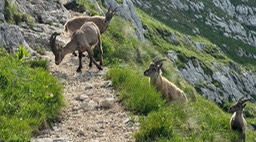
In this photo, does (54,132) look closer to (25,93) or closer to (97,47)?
(25,93)

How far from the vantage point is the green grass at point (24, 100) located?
997cm

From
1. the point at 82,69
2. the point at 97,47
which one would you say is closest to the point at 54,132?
the point at 82,69

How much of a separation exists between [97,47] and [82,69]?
2.24 meters

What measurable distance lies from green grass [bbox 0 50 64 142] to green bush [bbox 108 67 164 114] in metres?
2.13

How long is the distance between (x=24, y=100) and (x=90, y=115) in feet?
6.97

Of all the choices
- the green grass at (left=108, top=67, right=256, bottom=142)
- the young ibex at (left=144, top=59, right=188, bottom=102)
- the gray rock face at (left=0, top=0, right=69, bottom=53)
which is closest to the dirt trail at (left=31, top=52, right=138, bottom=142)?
the green grass at (left=108, top=67, right=256, bottom=142)

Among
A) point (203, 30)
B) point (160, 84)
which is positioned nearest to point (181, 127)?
point (160, 84)

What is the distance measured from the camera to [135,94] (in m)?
13.0

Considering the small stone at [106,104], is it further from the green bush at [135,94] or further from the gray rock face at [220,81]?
the gray rock face at [220,81]

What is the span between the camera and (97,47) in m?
19.6

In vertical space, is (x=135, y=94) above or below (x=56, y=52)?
above

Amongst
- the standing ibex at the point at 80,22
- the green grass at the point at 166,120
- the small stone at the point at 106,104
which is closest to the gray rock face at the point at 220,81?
the standing ibex at the point at 80,22

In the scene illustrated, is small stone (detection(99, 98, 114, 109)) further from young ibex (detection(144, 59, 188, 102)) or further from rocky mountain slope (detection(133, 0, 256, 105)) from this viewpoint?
rocky mountain slope (detection(133, 0, 256, 105))

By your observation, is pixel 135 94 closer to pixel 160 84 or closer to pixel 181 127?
pixel 181 127
